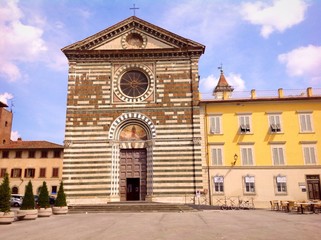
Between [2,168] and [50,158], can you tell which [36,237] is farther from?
[2,168]

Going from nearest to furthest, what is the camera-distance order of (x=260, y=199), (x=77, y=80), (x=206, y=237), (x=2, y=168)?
(x=206, y=237) → (x=260, y=199) → (x=77, y=80) → (x=2, y=168)

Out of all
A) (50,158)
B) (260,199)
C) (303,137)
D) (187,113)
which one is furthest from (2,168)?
(303,137)

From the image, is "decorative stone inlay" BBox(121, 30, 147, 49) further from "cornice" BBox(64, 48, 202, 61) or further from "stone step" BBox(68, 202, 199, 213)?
"stone step" BBox(68, 202, 199, 213)

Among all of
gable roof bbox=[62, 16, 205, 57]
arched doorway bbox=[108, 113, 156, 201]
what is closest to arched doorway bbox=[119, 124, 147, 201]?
arched doorway bbox=[108, 113, 156, 201]

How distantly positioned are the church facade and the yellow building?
171 cm

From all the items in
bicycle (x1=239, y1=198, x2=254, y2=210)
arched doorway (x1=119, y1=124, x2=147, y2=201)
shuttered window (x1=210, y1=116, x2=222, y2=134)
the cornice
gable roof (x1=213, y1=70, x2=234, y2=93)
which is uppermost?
gable roof (x1=213, y1=70, x2=234, y2=93)

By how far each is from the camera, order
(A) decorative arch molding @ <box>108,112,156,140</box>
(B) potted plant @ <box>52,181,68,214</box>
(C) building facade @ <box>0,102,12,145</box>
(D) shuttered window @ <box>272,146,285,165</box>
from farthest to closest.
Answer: (C) building facade @ <box>0,102,12,145</box>, (A) decorative arch molding @ <box>108,112,156,140</box>, (D) shuttered window @ <box>272,146,285,165</box>, (B) potted plant @ <box>52,181,68,214</box>

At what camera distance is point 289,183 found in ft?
80.1

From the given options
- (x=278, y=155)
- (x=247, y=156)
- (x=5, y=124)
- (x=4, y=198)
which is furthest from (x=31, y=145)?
(x=278, y=155)

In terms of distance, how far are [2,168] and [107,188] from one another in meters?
23.5

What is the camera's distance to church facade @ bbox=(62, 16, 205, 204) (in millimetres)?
24516

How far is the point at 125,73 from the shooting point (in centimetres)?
A: 2745

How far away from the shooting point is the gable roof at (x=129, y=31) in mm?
26969

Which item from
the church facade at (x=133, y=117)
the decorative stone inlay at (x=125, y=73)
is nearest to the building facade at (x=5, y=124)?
the church facade at (x=133, y=117)
